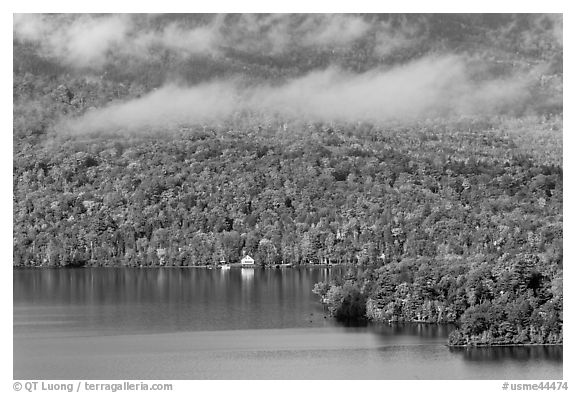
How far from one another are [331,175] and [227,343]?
53.2m

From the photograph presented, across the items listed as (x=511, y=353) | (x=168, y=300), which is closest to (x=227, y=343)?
(x=511, y=353)

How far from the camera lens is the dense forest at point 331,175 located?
130 feet

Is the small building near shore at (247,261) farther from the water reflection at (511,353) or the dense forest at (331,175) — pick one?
the water reflection at (511,353)

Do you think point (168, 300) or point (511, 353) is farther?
point (168, 300)

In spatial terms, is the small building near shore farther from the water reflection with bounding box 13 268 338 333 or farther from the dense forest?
the water reflection with bounding box 13 268 338 333

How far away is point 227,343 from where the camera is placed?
35812 mm

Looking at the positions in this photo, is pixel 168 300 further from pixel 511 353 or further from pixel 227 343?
pixel 511 353

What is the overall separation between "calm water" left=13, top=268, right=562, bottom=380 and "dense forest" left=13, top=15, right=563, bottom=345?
1.60 metres

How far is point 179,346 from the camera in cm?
3553

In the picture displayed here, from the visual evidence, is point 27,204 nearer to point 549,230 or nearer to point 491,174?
point 491,174

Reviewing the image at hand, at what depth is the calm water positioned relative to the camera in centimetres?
3122
